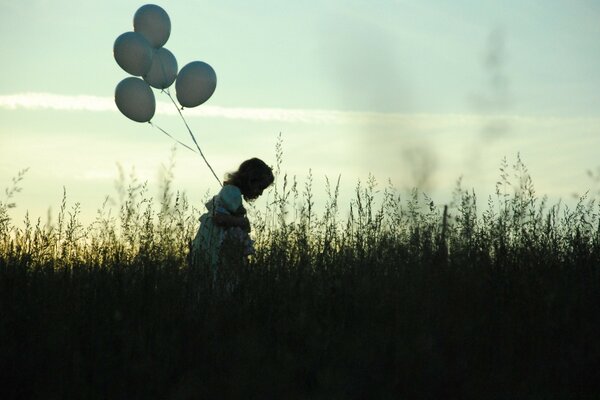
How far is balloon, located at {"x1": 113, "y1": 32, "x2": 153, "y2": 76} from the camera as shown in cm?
726

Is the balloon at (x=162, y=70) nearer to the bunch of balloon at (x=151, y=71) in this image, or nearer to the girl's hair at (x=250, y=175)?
the bunch of balloon at (x=151, y=71)

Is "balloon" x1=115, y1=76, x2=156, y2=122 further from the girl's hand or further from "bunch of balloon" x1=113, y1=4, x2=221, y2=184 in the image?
the girl's hand

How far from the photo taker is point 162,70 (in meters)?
7.64

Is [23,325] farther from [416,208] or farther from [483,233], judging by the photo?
[416,208]

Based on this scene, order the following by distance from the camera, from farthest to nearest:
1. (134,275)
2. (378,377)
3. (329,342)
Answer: (134,275), (329,342), (378,377)

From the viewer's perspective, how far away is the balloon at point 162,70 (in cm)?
762

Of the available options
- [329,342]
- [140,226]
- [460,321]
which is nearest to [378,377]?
[329,342]

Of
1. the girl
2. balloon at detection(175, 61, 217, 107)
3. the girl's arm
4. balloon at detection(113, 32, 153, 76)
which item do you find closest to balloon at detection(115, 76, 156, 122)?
balloon at detection(113, 32, 153, 76)

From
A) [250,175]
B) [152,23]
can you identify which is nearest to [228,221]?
[250,175]

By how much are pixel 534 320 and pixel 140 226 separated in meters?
3.27

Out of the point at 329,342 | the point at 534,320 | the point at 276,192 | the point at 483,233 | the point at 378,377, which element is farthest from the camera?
the point at 276,192

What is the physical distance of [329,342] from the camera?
4.39 m

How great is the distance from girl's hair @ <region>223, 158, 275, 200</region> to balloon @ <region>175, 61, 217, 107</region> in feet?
3.01

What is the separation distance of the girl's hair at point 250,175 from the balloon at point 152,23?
158 cm
